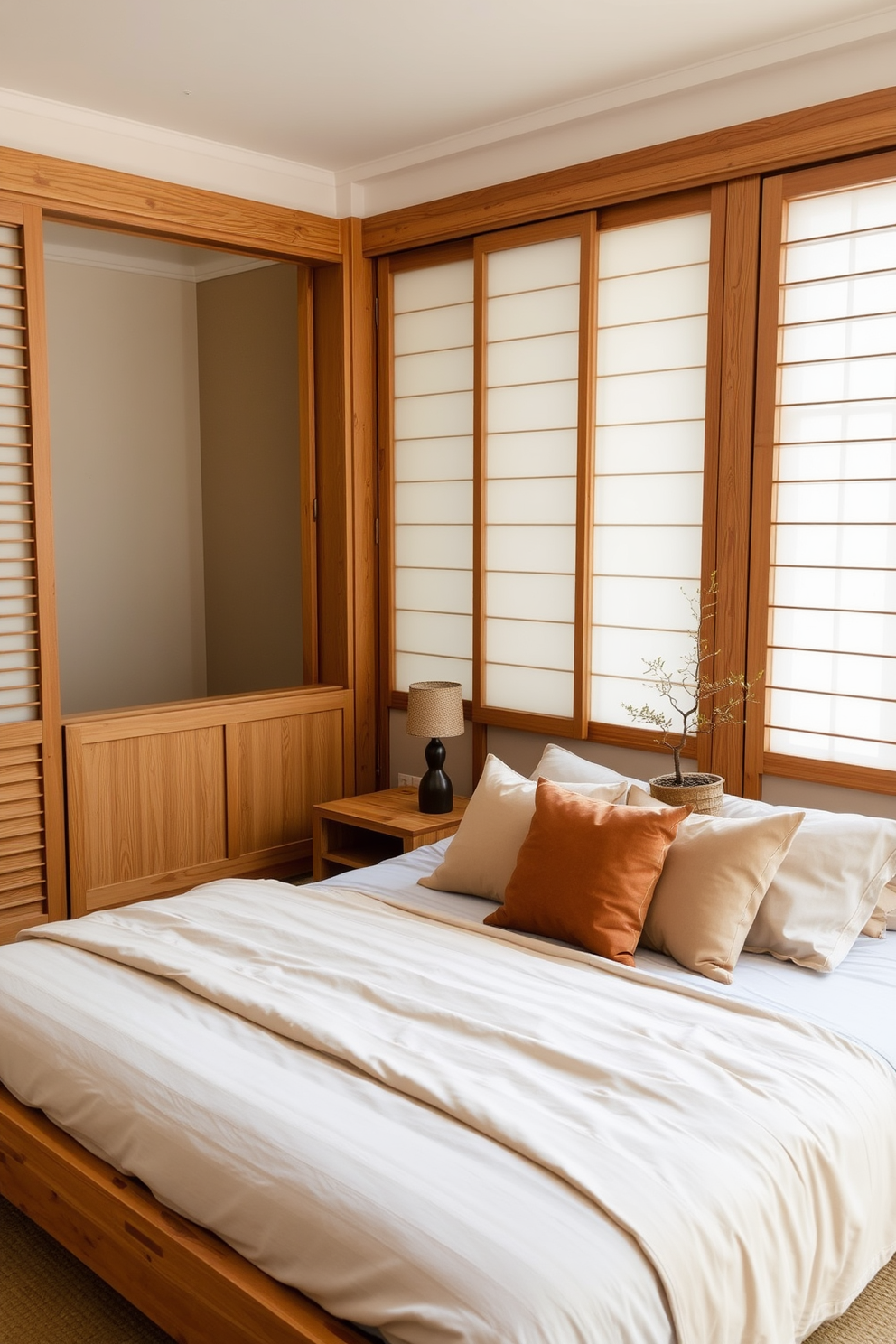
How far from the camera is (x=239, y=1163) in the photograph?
1698 millimetres

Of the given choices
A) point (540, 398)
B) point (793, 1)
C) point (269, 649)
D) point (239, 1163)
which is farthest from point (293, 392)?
point (239, 1163)

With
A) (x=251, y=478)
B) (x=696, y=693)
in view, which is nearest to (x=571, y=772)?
(x=696, y=693)

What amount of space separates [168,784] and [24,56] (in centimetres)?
230

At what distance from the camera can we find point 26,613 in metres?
3.61

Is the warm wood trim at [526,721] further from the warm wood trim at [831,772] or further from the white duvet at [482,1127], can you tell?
the white duvet at [482,1127]

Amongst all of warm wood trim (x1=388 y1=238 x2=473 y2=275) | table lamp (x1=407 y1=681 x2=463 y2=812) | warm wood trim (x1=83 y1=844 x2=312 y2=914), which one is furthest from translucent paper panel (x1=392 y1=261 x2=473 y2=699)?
warm wood trim (x1=83 y1=844 x2=312 y2=914)

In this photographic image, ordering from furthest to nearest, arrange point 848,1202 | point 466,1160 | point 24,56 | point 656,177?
point 656,177 → point 24,56 → point 848,1202 → point 466,1160

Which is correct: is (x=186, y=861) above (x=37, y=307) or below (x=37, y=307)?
below

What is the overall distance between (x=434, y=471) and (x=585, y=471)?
0.78 m

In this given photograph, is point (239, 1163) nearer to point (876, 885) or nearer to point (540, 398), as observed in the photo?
point (876, 885)

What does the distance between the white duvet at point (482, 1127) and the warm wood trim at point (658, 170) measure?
2.29 metres

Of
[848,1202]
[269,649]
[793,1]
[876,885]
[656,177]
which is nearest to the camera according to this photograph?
[848,1202]

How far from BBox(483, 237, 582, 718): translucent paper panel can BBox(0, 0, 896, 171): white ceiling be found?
56 centimetres

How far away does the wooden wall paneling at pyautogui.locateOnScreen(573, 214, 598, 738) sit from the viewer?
367cm
